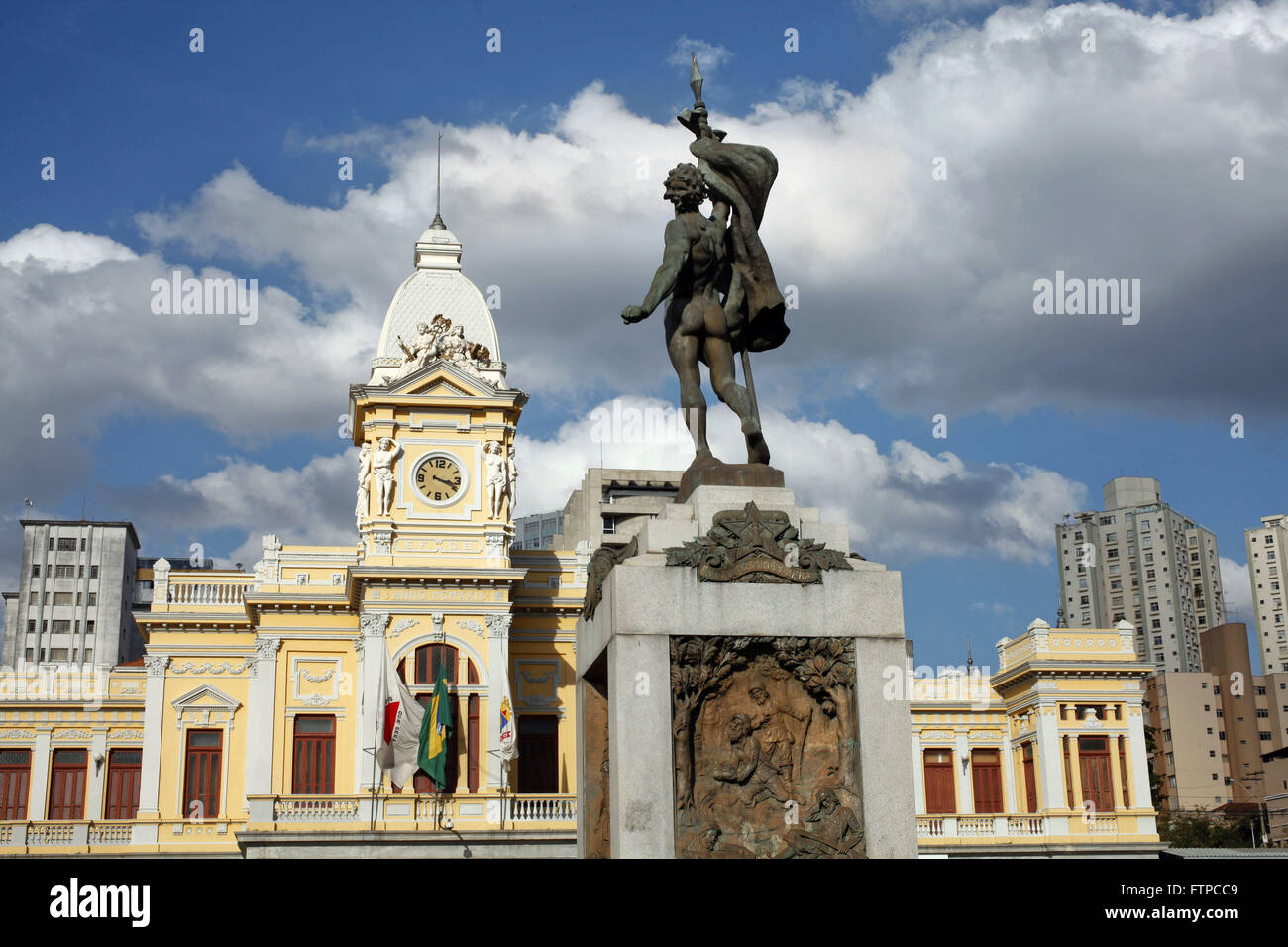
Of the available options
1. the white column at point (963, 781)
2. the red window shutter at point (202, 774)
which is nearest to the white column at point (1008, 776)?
the white column at point (963, 781)

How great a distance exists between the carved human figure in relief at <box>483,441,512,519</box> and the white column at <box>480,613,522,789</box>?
3457 mm

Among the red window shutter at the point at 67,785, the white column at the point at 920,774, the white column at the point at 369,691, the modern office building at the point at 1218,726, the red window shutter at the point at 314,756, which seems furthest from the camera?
the modern office building at the point at 1218,726

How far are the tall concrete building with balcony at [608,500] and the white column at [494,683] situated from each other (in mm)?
37893

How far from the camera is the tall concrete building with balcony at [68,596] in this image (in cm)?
9894

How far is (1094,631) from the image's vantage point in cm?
4856

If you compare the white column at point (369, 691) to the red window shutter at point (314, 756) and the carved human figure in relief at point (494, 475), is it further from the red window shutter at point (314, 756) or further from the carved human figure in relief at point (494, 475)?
the carved human figure in relief at point (494, 475)

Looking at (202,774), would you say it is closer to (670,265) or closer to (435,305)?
(435,305)

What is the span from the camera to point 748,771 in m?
10.5

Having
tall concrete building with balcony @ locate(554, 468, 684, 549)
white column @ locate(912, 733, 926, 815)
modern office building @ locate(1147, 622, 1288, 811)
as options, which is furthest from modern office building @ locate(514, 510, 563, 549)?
white column @ locate(912, 733, 926, 815)

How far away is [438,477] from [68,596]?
6434 cm

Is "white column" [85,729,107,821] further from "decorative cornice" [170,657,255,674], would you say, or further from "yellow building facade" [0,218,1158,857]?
"decorative cornice" [170,657,255,674]

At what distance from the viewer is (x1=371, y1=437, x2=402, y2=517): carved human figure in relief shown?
43.8m

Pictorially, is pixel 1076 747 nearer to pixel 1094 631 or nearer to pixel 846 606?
pixel 1094 631
